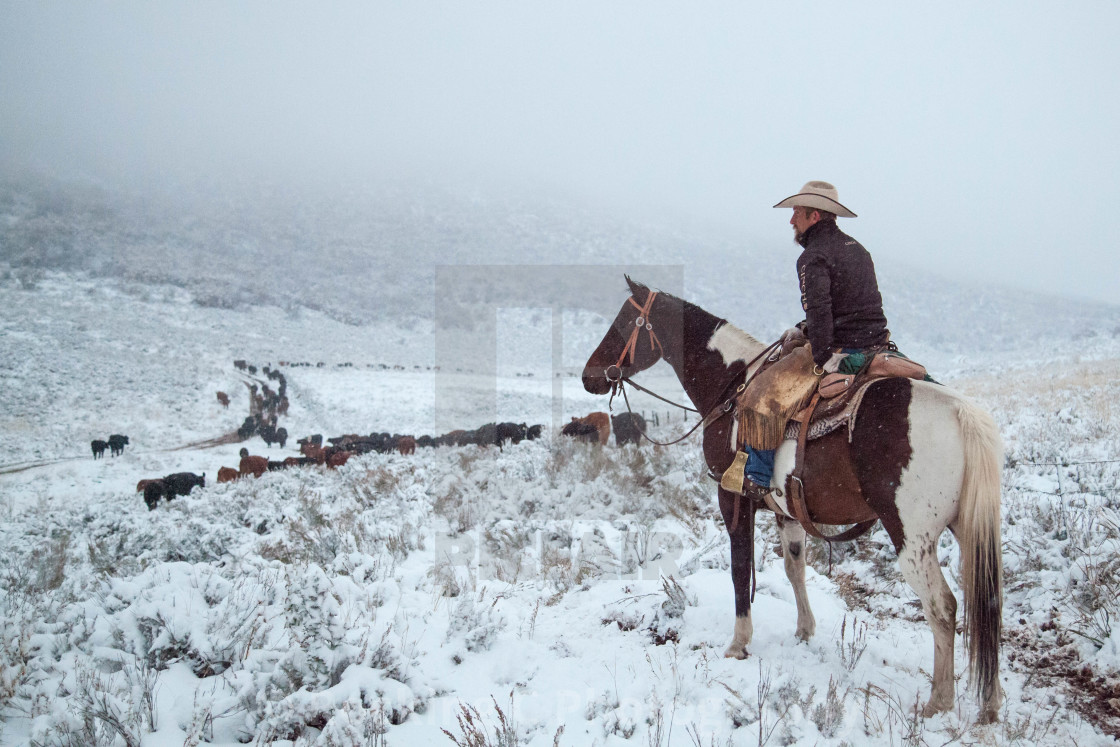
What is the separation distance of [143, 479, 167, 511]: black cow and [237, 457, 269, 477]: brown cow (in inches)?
71.1

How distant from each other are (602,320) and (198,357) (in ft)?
81.3

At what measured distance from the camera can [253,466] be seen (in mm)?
12672

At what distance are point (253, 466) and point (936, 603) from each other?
1365 cm

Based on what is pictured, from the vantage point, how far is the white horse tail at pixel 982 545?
2715 millimetres

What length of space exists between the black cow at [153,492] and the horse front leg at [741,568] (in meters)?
10.9

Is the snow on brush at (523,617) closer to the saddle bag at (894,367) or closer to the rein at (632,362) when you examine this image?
the rein at (632,362)

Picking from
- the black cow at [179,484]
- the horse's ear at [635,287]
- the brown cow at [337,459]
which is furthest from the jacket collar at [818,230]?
the black cow at [179,484]

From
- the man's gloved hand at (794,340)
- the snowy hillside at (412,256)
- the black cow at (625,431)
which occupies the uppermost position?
the snowy hillside at (412,256)

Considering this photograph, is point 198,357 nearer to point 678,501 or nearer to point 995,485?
point 678,501

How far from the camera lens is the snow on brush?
2.91 meters

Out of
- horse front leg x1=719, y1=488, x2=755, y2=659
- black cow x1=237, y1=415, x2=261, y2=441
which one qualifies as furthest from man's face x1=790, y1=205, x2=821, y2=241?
black cow x1=237, y1=415, x2=261, y2=441

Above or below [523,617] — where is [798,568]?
above

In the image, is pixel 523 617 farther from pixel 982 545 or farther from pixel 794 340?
pixel 982 545

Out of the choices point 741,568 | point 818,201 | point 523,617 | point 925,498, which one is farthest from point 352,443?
point 925,498
